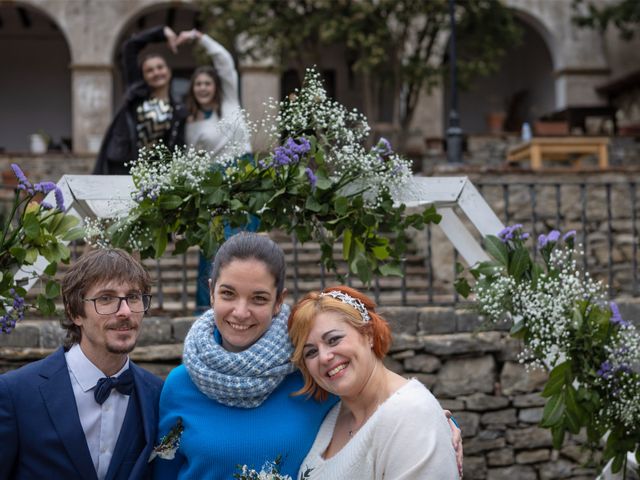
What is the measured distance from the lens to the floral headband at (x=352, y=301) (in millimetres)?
2542

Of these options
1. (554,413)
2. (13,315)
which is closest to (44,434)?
(13,315)

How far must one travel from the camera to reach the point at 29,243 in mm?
3094

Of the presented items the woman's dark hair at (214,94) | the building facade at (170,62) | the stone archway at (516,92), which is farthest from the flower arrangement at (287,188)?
the stone archway at (516,92)

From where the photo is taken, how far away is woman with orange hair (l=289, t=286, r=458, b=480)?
7.56 feet

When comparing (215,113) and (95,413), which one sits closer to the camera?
(95,413)

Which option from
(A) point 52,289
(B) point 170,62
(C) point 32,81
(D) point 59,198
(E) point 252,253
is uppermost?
(B) point 170,62

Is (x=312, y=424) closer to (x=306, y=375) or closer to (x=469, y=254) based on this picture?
(x=306, y=375)

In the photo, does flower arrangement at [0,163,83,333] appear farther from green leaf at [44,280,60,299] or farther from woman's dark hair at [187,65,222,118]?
woman's dark hair at [187,65,222,118]

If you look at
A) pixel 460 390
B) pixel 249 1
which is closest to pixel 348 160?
pixel 460 390

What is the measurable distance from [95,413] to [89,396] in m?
0.05

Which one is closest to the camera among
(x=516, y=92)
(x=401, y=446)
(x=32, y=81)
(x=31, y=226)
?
(x=401, y=446)

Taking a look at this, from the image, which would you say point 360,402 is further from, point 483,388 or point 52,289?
point 483,388

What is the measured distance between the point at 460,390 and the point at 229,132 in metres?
2.54

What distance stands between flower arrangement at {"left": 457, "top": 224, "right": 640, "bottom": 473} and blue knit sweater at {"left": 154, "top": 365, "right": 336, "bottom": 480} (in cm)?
119
